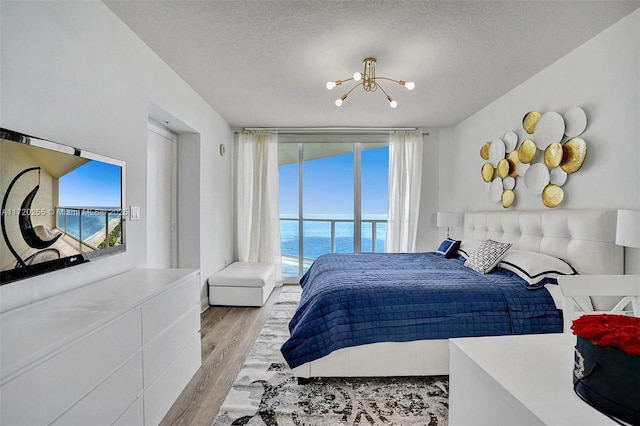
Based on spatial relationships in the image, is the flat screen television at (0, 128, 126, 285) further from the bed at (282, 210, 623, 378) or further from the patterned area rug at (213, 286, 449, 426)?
the bed at (282, 210, 623, 378)

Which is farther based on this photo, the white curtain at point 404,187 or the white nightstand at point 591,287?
the white curtain at point 404,187

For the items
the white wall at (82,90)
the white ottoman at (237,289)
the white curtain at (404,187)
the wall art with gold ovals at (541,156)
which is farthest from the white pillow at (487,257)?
the white wall at (82,90)

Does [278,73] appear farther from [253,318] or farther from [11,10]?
[253,318]

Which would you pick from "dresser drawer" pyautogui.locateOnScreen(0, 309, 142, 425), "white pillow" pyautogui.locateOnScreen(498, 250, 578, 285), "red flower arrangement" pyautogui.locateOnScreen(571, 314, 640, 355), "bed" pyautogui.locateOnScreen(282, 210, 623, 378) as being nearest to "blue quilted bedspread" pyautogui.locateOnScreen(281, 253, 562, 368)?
"bed" pyautogui.locateOnScreen(282, 210, 623, 378)

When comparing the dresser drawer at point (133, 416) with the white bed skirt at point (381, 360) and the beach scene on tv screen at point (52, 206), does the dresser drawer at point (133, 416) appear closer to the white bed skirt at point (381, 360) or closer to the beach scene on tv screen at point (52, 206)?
the beach scene on tv screen at point (52, 206)

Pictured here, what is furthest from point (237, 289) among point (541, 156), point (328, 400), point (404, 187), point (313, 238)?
point (541, 156)

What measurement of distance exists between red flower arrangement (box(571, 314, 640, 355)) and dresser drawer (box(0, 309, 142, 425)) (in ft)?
4.78

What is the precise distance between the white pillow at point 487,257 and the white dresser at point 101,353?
2.34 meters

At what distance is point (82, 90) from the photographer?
5.90 feet

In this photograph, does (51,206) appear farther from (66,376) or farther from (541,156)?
(541,156)

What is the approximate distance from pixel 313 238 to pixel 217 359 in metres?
2.93

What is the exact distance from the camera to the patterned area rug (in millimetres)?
1849

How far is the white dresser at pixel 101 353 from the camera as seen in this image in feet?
3.22

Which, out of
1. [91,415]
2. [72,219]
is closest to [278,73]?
[72,219]
